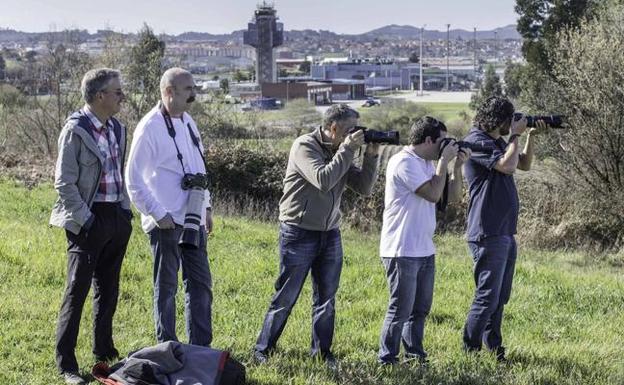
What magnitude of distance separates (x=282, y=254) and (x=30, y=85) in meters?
23.7

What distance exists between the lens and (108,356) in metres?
5.20

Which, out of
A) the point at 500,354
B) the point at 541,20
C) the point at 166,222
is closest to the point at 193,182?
the point at 166,222

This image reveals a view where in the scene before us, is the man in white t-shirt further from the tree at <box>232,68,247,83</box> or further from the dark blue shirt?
the tree at <box>232,68,247,83</box>

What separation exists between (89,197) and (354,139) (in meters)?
1.66

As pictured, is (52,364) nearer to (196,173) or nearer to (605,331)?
(196,173)

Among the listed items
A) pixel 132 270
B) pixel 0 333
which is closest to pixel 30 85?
pixel 132 270

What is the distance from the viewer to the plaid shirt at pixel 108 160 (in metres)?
4.74

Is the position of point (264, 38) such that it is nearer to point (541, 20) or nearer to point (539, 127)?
point (541, 20)

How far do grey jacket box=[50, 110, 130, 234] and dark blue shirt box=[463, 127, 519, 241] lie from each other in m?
2.49

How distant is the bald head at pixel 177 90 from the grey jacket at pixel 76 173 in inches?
19.8

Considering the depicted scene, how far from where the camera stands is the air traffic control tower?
391 ft

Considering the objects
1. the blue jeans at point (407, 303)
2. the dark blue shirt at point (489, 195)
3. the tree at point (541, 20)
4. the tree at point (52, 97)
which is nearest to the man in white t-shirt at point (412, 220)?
the blue jeans at point (407, 303)

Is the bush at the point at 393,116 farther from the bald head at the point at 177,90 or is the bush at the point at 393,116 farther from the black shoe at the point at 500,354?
the bald head at the point at 177,90

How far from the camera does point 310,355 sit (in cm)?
536
